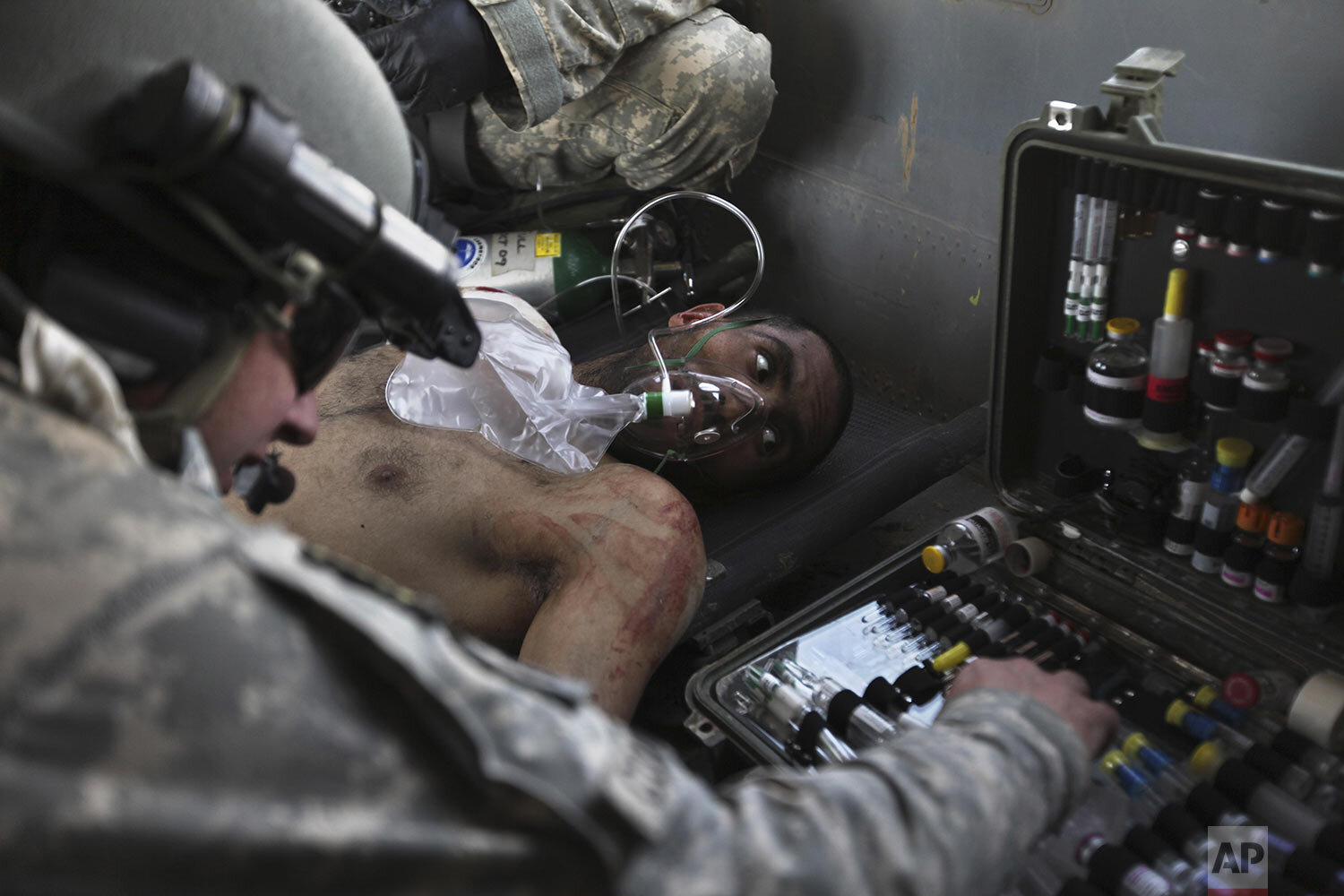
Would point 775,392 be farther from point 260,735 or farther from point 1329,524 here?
point 260,735

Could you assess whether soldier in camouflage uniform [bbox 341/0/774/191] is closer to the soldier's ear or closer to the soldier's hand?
the soldier's ear

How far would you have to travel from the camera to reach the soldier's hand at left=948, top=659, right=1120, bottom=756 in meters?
1.15

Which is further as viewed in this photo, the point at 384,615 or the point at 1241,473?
the point at 1241,473

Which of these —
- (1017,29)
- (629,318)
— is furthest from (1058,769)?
(629,318)

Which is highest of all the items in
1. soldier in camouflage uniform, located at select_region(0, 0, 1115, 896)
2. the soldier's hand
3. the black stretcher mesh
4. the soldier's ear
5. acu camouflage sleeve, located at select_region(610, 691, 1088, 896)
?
soldier in camouflage uniform, located at select_region(0, 0, 1115, 896)

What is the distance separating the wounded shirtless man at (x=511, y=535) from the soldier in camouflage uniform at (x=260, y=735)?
82 cm

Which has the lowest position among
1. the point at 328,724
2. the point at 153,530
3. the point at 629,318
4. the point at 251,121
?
the point at 629,318

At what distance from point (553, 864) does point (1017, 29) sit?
2.08 m

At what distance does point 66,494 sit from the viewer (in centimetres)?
69

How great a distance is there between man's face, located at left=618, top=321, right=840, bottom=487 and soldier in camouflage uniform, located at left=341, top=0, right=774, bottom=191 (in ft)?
2.65

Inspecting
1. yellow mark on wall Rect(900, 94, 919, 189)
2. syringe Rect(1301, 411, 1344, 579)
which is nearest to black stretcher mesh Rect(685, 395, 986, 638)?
yellow mark on wall Rect(900, 94, 919, 189)

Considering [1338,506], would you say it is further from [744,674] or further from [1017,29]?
[1017,29]

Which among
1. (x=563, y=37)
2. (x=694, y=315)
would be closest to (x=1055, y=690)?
(x=694, y=315)

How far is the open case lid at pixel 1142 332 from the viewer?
1357 millimetres
